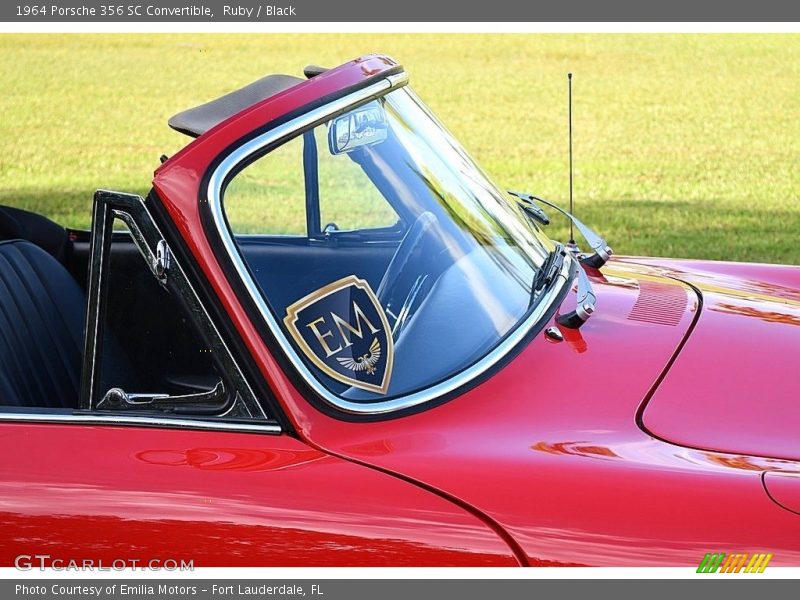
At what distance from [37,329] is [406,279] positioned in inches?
43.1

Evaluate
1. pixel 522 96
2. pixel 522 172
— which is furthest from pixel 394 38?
pixel 522 172

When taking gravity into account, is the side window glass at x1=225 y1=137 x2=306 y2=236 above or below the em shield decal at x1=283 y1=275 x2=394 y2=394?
above

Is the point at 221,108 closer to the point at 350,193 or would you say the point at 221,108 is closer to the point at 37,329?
the point at 350,193

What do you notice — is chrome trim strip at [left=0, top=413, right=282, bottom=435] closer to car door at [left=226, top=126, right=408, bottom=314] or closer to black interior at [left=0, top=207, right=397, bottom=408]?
black interior at [left=0, top=207, right=397, bottom=408]

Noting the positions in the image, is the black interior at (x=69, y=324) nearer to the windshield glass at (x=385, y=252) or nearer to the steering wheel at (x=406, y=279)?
the windshield glass at (x=385, y=252)

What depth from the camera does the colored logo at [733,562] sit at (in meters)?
1.89

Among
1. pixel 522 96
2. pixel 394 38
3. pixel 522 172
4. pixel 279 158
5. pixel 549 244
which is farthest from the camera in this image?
pixel 394 38

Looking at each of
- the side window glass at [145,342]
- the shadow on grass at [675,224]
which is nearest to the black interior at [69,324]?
the side window glass at [145,342]

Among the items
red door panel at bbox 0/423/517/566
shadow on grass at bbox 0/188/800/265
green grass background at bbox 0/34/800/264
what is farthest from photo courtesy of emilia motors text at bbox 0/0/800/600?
green grass background at bbox 0/34/800/264

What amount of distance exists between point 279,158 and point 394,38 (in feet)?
57.1

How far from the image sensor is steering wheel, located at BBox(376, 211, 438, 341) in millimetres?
2295

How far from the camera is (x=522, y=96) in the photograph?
47.6 feet

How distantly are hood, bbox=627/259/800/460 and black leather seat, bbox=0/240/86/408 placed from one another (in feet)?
5.05

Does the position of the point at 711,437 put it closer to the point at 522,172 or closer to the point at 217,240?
the point at 217,240
